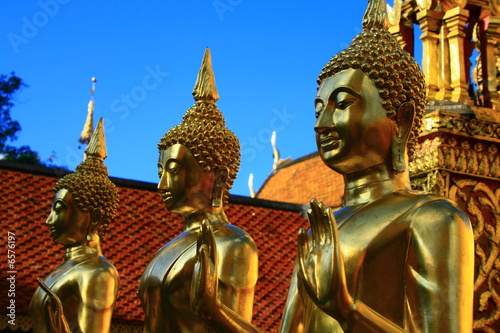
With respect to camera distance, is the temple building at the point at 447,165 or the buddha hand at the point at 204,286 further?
the temple building at the point at 447,165

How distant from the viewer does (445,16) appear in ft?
18.4

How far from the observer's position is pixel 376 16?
3455 millimetres

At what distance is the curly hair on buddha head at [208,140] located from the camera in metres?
4.59

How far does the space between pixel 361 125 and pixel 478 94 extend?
3.12 meters

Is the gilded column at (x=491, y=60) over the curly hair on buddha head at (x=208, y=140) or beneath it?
over

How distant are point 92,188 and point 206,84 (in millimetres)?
1254

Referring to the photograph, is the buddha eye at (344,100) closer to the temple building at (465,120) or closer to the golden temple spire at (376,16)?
the golden temple spire at (376,16)

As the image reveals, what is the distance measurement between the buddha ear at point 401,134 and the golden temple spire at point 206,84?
1.91 m

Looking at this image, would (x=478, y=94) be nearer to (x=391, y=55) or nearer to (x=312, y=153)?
(x=391, y=55)

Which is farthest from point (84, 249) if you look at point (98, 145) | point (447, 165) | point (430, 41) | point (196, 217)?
point (430, 41)

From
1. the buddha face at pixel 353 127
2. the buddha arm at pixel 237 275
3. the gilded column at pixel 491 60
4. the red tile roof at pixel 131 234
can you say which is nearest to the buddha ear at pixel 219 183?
the buddha arm at pixel 237 275

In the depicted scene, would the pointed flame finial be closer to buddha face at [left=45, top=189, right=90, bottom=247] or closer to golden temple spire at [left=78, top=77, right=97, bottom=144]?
buddha face at [left=45, top=189, right=90, bottom=247]

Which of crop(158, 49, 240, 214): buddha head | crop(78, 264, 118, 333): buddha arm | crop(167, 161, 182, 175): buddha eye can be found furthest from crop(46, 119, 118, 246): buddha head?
crop(167, 161, 182, 175): buddha eye

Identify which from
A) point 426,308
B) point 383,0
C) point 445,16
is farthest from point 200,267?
point 445,16
